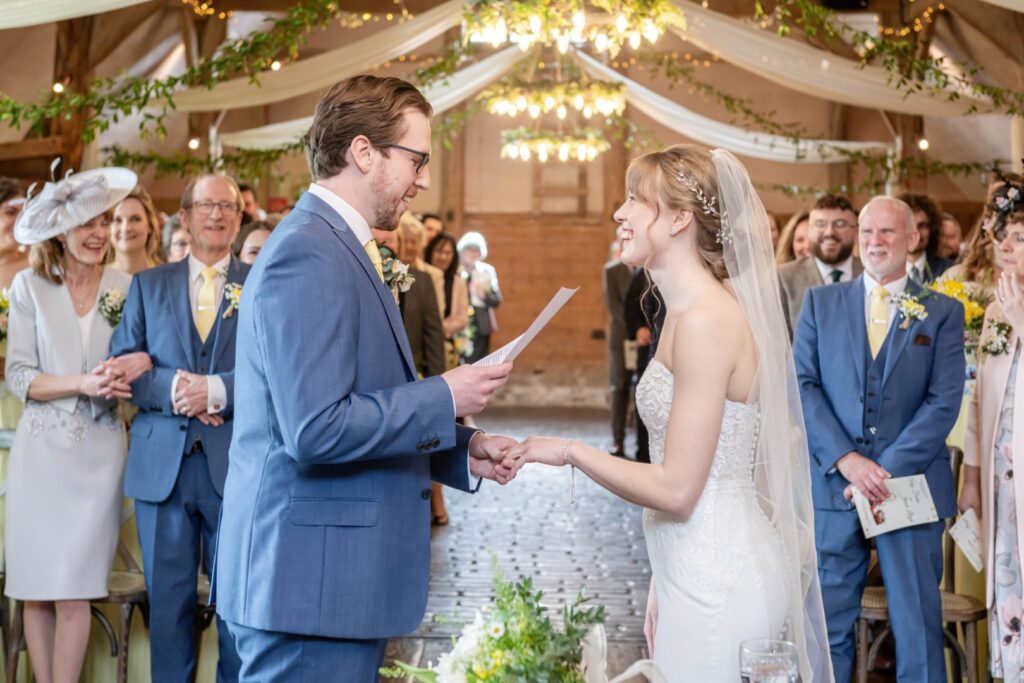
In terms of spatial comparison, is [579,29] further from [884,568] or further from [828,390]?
[884,568]

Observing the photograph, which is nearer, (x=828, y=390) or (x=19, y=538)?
(x=19, y=538)

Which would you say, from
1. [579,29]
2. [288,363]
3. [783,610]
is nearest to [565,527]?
[579,29]

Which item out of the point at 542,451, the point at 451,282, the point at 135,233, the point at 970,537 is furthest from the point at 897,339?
the point at 451,282

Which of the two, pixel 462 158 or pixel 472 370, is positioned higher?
pixel 462 158

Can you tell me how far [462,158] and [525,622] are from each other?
15629mm

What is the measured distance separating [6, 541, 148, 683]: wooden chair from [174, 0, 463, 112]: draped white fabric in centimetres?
401

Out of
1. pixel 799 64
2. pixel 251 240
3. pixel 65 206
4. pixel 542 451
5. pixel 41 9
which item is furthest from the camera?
pixel 799 64

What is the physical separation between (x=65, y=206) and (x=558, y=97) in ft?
23.3

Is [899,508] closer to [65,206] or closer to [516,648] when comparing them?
[516,648]

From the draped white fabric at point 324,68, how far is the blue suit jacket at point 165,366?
370cm

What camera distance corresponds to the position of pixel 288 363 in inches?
91.4

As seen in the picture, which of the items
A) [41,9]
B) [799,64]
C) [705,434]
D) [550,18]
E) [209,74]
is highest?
[550,18]

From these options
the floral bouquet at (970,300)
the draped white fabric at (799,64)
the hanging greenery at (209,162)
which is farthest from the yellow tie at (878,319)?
the hanging greenery at (209,162)

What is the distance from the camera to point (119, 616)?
4.50m
